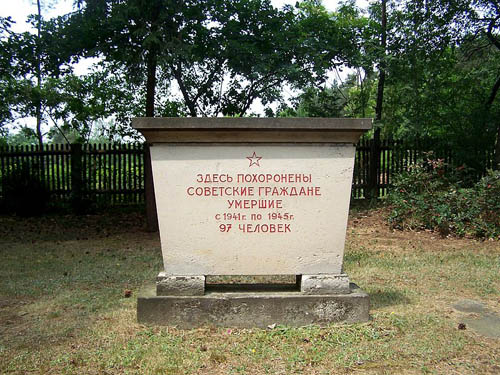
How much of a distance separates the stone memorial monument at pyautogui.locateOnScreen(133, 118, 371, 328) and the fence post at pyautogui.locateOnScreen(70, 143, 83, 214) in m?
8.94

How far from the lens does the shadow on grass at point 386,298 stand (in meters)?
4.75

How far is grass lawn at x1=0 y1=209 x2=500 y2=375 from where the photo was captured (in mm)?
3412

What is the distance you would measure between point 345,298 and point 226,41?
702 cm

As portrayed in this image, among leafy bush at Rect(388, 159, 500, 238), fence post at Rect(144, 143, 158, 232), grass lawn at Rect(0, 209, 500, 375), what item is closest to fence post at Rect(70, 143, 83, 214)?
fence post at Rect(144, 143, 158, 232)

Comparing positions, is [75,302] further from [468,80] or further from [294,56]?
[468,80]

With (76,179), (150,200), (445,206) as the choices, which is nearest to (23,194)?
(76,179)

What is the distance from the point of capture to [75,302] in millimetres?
4961

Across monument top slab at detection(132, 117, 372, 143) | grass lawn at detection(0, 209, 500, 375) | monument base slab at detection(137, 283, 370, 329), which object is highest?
monument top slab at detection(132, 117, 372, 143)

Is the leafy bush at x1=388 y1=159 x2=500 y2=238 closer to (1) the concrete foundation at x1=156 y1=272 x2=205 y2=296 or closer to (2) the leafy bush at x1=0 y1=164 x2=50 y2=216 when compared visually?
(1) the concrete foundation at x1=156 y1=272 x2=205 y2=296

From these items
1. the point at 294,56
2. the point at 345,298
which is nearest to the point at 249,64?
the point at 294,56

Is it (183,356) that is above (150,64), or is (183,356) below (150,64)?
below

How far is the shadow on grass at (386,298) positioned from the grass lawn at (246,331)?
12 mm

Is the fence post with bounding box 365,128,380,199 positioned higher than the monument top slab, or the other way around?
the monument top slab

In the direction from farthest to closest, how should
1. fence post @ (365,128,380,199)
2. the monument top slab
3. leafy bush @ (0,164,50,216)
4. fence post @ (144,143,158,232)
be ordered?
fence post @ (365,128,380,199) < leafy bush @ (0,164,50,216) < fence post @ (144,143,158,232) < the monument top slab
